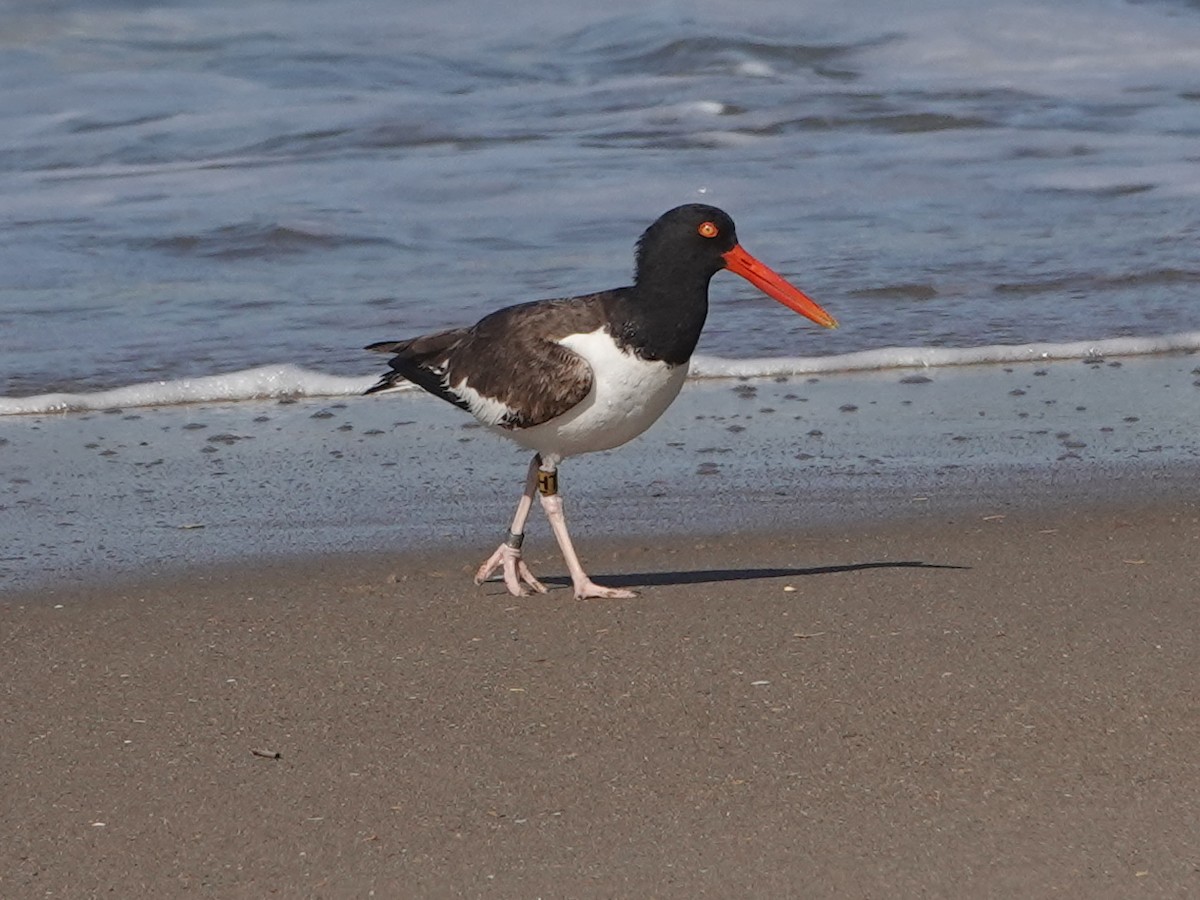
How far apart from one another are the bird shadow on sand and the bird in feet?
0.51

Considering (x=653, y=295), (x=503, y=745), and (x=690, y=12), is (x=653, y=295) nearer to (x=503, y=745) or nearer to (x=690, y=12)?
(x=503, y=745)

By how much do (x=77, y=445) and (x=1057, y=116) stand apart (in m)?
10.00

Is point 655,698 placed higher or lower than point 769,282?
lower

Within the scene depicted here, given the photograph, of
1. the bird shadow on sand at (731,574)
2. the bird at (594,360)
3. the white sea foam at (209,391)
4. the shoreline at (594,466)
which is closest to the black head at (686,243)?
the bird at (594,360)

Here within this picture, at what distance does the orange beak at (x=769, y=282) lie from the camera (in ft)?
18.8

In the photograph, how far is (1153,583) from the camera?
5355 millimetres

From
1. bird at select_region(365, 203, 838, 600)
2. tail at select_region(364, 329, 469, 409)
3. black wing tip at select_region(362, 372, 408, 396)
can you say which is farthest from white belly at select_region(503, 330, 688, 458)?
black wing tip at select_region(362, 372, 408, 396)

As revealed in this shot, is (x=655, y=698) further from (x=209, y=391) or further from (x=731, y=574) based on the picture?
(x=209, y=391)

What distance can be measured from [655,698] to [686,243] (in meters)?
1.64

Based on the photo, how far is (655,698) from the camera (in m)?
4.48

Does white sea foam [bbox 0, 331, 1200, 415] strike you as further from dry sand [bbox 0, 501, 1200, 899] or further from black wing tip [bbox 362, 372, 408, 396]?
dry sand [bbox 0, 501, 1200, 899]

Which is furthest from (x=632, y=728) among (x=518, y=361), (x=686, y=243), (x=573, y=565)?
(x=686, y=243)

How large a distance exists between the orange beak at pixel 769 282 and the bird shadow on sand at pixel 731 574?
733 millimetres

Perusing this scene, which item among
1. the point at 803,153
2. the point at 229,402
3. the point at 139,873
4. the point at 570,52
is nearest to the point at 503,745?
the point at 139,873
